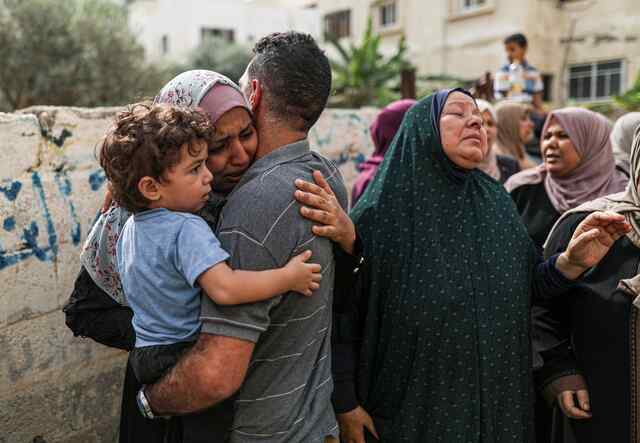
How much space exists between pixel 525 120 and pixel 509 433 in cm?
366

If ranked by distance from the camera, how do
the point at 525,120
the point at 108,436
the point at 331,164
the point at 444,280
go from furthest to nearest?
the point at 525,120 → the point at 108,436 → the point at 444,280 → the point at 331,164

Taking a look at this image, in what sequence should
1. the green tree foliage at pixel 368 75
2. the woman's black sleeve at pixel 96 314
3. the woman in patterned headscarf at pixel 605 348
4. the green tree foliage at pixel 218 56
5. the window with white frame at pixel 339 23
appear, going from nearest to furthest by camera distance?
1. the woman's black sleeve at pixel 96 314
2. the woman in patterned headscarf at pixel 605 348
3. the green tree foliage at pixel 368 75
4. the window with white frame at pixel 339 23
5. the green tree foliage at pixel 218 56

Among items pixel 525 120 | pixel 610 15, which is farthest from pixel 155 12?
pixel 525 120

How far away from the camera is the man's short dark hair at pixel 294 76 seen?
1.45 m

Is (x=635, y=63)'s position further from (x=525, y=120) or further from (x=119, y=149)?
(x=119, y=149)

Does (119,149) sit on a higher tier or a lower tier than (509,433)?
higher

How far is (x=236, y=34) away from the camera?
2783 cm

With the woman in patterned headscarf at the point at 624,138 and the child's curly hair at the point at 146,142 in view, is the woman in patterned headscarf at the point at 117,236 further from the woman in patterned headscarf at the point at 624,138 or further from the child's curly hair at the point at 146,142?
the woman in patterned headscarf at the point at 624,138

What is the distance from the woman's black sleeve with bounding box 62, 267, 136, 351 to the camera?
163 cm

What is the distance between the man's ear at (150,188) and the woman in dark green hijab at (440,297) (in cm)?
64

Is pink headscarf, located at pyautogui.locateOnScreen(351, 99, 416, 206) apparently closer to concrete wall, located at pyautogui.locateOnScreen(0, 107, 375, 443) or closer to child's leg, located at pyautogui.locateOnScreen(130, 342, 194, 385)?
concrete wall, located at pyautogui.locateOnScreen(0, 107, 375, 443)

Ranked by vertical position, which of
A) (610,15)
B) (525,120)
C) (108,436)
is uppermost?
(610,15)

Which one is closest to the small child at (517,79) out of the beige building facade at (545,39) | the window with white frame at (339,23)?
the beige building facade at (545,39)

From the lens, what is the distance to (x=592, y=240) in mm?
1869
